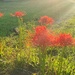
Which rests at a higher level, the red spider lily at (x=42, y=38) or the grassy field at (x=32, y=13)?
the red spider lily at (x=42, y=38)

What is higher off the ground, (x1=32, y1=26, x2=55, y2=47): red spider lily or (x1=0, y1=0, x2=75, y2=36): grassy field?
(x1=32, y1=26, x2=55, y2=47): red spider lily

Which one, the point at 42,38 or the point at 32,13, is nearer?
the point at 42,38

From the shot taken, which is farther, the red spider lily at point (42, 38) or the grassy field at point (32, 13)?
the grassy field at point (32, 13)

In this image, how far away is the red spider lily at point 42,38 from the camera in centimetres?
411

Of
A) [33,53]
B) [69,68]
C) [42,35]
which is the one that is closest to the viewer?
[42,35]

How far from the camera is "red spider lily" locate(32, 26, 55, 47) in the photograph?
4109 mm

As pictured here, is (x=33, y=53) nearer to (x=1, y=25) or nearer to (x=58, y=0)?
(x=1, y=25)

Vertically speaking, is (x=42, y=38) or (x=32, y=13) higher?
(x=42, y=38)

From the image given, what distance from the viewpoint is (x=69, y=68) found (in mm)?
5582

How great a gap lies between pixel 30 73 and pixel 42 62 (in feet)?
5.01

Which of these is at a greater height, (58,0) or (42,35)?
(42,35)

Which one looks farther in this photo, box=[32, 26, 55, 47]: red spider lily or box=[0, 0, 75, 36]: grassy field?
box=[0, 0, 75, 36]: grassy field

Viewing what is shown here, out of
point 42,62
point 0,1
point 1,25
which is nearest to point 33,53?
point 42,62

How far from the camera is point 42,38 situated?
411cm
